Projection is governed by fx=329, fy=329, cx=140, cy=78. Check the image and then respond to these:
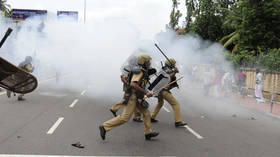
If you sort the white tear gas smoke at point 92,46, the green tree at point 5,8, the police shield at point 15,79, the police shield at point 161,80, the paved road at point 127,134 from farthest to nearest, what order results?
1. the green tree at point 5,8
2. the white tear gas smoke at point 92,46
3. the police shield at point 161,80
4. the paved road at point 127,134
5. the police shield at point 15,79

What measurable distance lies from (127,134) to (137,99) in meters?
0.92

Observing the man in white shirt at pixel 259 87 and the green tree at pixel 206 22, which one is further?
the green tree at pixel 206 22

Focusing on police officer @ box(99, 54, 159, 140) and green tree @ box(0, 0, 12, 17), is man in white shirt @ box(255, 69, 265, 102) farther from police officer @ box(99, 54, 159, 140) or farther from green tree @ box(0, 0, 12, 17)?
green tree @ box(0, 0, 12, 17)

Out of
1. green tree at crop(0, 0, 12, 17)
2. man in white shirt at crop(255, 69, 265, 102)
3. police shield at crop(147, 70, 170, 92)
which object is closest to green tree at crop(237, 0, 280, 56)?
→ man in white shirt at crop(255, 69, 265, 102)

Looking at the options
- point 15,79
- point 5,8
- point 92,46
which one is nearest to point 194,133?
point 15,79

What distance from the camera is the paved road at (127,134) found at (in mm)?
5637

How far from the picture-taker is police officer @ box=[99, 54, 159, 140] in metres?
6.14

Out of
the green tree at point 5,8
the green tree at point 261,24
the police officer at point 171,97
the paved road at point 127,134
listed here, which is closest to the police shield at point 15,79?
the paved road at point 127,134

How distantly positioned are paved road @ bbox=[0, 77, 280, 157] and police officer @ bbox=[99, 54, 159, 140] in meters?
0.26

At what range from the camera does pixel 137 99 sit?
21.0 feet

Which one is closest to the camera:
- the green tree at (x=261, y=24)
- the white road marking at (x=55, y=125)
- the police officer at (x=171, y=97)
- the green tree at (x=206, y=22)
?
the white road marking at (x=55, y=125)

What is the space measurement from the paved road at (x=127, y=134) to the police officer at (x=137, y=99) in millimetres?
263

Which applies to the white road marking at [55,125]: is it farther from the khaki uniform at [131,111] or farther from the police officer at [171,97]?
the police officer at [171,97]

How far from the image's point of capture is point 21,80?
5898 mm
